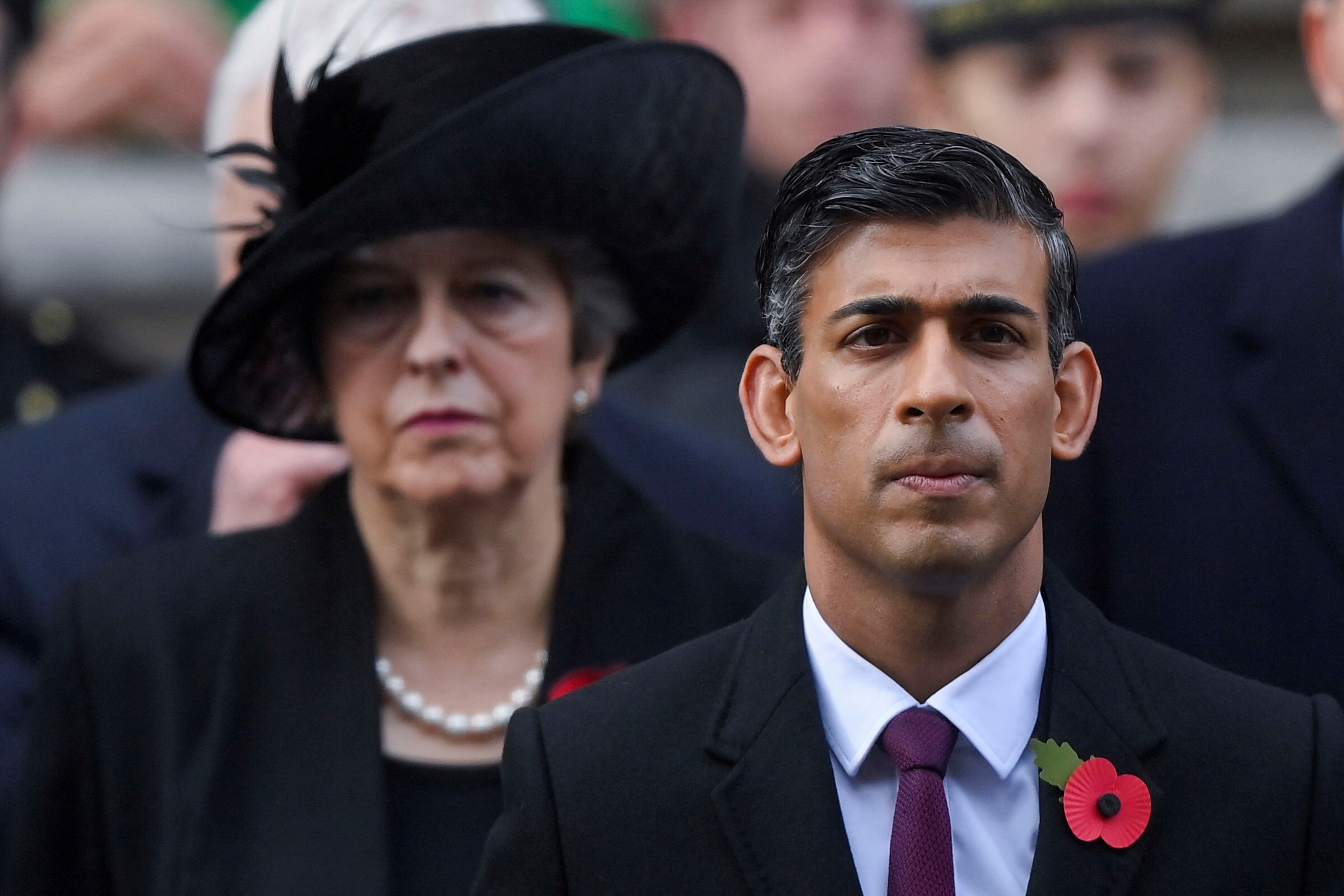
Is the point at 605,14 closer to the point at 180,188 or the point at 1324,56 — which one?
the point at 180,188

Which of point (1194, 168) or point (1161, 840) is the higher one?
point (1161, 840)

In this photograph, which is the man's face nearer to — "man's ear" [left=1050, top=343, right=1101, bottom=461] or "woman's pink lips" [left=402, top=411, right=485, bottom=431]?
"man's ear" [left=1050, top=343, right=1101, bottom=461]

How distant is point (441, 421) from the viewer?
10.4ft

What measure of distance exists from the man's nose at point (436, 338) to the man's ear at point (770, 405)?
906 mm

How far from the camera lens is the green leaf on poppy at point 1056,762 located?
2186 millimetres

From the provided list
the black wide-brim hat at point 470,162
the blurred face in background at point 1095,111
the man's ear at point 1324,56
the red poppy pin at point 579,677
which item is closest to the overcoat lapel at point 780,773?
the red poppy pin at point 579,677

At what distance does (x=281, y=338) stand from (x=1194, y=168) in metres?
4.88

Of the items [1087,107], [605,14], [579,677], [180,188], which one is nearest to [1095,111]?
[1087,107]

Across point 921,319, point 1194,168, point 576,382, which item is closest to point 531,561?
point 576,382

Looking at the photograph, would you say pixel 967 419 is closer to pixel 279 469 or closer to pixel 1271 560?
pixel 1271 560

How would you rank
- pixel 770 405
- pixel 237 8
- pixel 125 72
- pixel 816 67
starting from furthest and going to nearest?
pixel 237 8, pixel 125 72, pixel 816 67, pixel 770 405

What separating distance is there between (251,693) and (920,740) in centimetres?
138

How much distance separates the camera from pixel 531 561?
3391 millimetres

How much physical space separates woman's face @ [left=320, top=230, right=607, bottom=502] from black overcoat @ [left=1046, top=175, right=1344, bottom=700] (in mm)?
877
